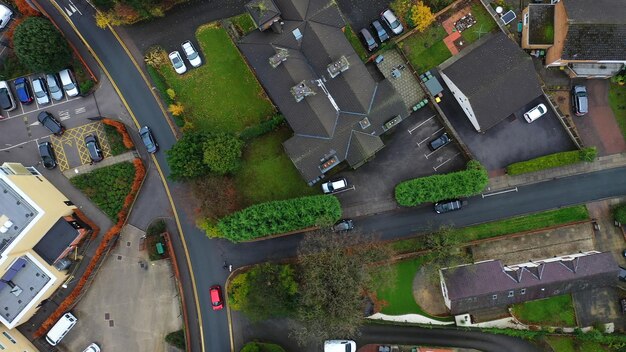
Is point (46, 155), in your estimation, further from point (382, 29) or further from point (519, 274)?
point (519, 274)

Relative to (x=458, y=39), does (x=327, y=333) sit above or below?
below

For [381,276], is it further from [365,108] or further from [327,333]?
[365,108]

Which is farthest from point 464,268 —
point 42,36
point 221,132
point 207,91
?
point 42,36

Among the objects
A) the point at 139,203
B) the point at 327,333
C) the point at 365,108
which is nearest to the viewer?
the point at 327,333

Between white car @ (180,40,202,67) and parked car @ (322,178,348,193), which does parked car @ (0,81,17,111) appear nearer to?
white car @ (180,40,202,67)

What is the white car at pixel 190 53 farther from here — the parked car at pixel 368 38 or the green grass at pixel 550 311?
the green grass at pixel 550 311

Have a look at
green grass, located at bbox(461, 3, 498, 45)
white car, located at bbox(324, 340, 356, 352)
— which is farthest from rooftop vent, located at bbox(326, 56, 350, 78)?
white car, located at bbox(324, 340, 356, 352)

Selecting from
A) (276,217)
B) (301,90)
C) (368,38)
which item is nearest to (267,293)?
(276,217)
